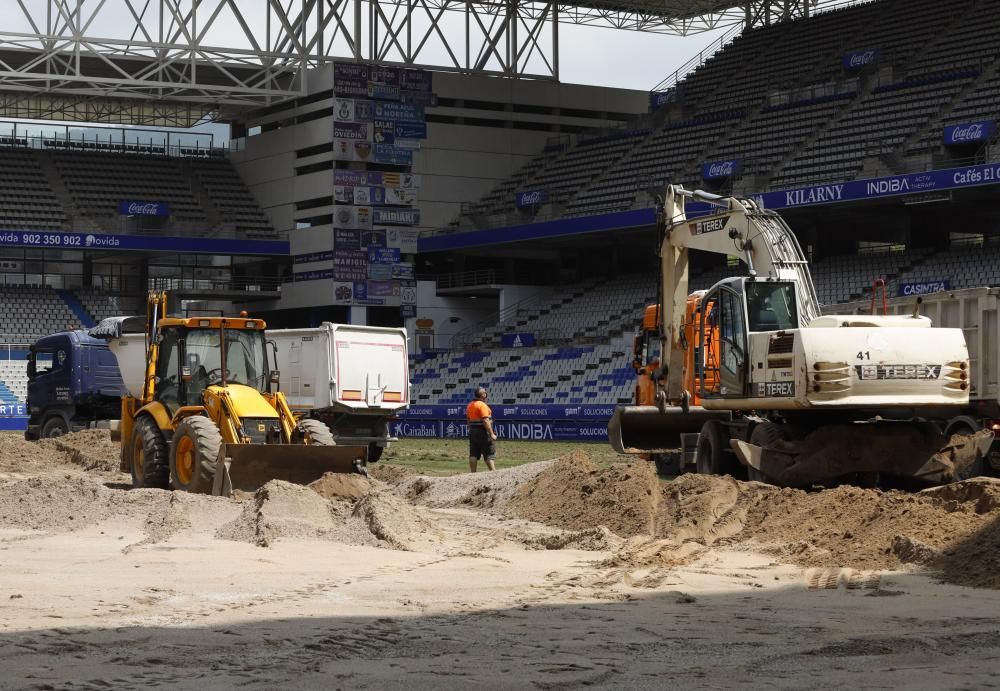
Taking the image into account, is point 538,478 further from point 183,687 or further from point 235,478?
point 183,687

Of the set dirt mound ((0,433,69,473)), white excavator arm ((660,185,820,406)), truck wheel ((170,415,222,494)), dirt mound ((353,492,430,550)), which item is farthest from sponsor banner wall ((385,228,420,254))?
dirt mound ((353,492,430,550))

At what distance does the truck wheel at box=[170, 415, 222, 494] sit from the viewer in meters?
18.5

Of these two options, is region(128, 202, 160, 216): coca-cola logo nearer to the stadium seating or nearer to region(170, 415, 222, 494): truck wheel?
the stadium seating

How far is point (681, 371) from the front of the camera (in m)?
22.1

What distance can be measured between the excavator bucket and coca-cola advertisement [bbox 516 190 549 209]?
4122 cm

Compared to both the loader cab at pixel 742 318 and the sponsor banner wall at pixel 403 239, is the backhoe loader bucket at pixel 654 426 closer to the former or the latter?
the loader cab at pixel 742 318

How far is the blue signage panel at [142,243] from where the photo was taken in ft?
188

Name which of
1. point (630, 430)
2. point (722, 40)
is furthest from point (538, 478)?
point (722, 40)

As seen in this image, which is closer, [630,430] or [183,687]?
[183,687]

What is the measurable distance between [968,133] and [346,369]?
22630 mm

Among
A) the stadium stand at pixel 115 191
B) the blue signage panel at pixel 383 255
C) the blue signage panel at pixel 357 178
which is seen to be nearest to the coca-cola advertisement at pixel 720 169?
the blue signage panel at pixel 383 255

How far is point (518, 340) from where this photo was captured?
5578 cm

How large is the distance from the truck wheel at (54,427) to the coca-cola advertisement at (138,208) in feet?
92.4

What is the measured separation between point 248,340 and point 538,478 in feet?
13.9
